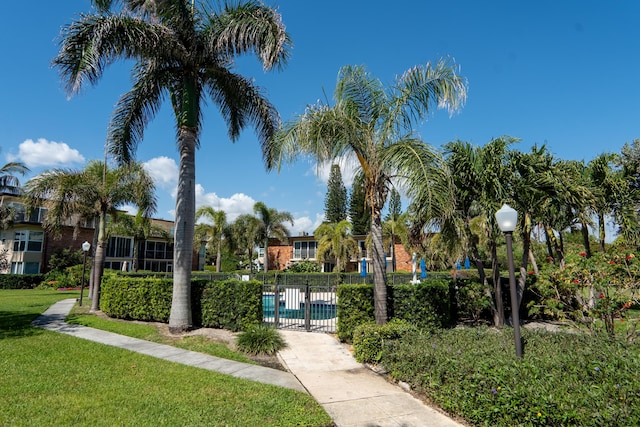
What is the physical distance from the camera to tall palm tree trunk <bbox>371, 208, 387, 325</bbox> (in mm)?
7828

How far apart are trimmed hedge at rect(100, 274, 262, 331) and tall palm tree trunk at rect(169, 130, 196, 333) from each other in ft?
1.88

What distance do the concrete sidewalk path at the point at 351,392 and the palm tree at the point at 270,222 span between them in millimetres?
27952

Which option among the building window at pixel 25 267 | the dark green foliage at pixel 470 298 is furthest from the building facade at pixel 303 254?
the dark green foliage at pixel 470 298

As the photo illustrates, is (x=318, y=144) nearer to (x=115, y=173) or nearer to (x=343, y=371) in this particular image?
(x=343, y=371)

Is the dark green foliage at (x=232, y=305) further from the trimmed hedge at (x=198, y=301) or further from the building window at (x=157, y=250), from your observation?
the building window at (x=157, y=250)

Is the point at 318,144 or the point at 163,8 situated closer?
the point at 318,144

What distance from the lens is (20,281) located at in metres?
27.3

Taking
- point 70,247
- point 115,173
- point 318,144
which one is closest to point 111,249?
point 70,247

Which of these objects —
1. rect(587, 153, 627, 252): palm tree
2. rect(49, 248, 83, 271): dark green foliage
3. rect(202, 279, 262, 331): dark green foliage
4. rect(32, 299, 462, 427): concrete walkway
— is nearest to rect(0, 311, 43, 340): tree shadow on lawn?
rect(32, 299, 462, 427): concrete walkway

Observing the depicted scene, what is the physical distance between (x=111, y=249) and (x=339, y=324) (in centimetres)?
3570

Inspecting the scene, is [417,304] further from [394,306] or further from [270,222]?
[270,222]

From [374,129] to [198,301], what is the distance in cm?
683

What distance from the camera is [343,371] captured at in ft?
21.5

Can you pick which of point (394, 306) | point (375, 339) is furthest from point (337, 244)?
point (375, 339)
